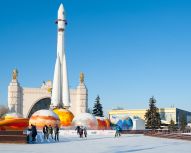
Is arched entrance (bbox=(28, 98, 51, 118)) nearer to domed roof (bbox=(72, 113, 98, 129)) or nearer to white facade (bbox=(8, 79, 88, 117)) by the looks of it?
white facade (bbox=(8, 79, 88, 117))

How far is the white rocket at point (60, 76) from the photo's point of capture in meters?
65.6

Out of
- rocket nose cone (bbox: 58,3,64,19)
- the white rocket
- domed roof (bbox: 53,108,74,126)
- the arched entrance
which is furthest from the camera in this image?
the arched entrance

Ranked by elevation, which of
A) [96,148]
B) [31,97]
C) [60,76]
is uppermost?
[60,76]

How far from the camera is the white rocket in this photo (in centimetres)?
6556

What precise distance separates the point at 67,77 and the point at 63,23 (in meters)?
10.3

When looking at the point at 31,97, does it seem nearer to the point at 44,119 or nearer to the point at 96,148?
the point at 44,119

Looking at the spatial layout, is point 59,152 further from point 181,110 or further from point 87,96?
point 181,110

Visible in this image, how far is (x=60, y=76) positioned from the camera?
66.7 meters

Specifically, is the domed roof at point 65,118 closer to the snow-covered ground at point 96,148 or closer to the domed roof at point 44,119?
the domed roof at point 44,119

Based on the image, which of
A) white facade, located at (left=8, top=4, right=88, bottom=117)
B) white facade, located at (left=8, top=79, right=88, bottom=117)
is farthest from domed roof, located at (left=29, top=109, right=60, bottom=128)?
white facade, located at (left=8, top=79, right=88, bottom=117)

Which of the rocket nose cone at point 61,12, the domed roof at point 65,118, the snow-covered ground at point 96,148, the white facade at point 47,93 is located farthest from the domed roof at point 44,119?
the rocket nose cone at point 61,12

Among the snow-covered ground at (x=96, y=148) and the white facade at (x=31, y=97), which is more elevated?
Answer: the white facade at (x=31, y=97)

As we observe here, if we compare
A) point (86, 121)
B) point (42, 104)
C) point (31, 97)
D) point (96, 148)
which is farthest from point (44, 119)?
point (42, 104)

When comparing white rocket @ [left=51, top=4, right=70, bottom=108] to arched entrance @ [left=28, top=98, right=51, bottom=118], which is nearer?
white rocket @ [left=51, top=4, right=70, bottom=108]
